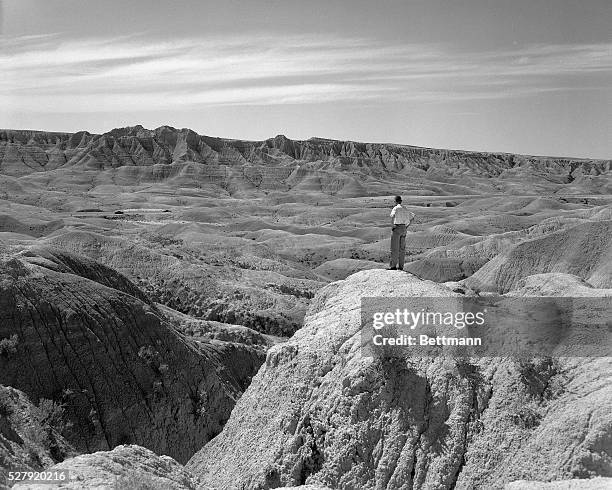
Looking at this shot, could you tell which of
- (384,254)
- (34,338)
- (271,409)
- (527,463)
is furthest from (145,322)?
(384,254)

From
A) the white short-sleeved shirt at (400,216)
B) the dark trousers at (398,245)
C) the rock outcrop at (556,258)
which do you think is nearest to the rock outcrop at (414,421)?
the dark trousers at (398,245)

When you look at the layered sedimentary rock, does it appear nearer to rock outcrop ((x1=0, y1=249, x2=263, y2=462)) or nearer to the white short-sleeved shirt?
rock outcrop ((x1=0, y1=249, x2=263, y2=462))

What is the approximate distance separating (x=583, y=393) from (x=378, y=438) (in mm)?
2845

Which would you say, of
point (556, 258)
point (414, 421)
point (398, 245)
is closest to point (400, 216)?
point (398, 245)

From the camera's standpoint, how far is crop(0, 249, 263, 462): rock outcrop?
1986 centimetres

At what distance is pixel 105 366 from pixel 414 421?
15.5 metres

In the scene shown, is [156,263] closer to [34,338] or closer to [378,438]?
[34,338]

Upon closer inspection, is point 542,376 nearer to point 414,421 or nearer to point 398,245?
point 414,421

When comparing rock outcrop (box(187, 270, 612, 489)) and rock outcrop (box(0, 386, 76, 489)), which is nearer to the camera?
rock outcrop (box(187, 270, 612, 489))

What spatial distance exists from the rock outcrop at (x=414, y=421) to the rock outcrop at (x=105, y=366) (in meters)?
10.5

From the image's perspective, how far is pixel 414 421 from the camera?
344 inches

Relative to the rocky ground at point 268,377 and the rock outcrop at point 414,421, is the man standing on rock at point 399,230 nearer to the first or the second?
the rocky ground at point 268,377

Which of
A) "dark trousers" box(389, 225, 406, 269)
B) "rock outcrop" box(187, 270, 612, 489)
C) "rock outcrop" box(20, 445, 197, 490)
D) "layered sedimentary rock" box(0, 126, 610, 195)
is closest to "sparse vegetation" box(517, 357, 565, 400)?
"rock outcrop" box(187, 270, 612, 489)

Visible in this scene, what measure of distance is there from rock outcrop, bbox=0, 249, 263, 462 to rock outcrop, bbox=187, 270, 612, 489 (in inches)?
415
